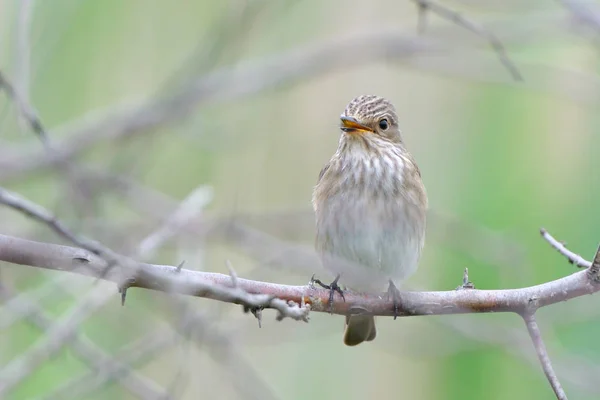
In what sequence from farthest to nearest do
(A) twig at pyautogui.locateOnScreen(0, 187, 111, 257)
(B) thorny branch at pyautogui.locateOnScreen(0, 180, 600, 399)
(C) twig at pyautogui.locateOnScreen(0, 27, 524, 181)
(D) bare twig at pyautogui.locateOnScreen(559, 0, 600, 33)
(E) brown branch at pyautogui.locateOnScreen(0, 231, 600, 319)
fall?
(C) twig at pyautogui.locateOnScreen(0, 27, 524, 181)
(D) bare twig at pyautogui.locateOnScreen(559, 0, 600, 33)
(E) brown branch at pyautogui.locateOnScreen(0, 231, 600, 319)
(B) thorny branch at pyautogui.locateOnScreen(0, 180, 600, 399)
(A) twig at pyautogui.locateOnScreen(0, 187, 111, 257)

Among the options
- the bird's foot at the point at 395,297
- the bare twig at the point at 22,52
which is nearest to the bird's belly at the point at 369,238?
the bird's foot at the point at 395,297

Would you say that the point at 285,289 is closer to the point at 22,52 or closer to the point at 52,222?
the point at 52,222

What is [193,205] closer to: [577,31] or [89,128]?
[89,128]

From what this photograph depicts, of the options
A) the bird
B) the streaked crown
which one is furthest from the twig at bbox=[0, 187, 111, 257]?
the streaked crown

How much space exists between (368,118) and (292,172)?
6.44 feet

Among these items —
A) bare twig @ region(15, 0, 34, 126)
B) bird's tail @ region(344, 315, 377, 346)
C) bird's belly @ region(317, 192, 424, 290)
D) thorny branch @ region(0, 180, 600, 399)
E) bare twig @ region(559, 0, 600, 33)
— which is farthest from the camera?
bird's tail @ region(344, 315, 377, 346)

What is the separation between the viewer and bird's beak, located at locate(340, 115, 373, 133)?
4172 millimetres

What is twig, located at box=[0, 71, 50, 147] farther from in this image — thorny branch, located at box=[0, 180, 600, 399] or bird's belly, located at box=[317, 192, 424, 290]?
bird's belly, located at box=[317, 192, 424, 290]

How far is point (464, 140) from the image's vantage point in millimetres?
6180

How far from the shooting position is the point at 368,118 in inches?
170

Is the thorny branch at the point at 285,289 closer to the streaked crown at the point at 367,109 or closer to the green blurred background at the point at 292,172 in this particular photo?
the green blurred background at the point at 292,172

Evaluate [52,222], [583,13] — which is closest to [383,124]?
[583,13]

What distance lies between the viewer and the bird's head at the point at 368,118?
4.22 meters

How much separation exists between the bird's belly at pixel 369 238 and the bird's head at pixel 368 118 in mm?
312
